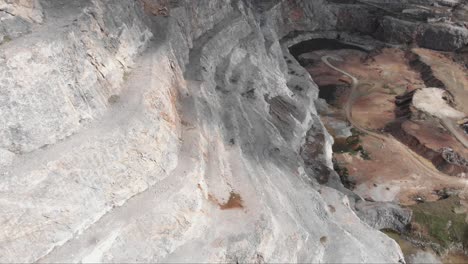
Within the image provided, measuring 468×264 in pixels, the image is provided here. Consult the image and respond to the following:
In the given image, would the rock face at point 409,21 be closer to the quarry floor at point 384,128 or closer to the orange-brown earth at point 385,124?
the quarry floor at point 384,128

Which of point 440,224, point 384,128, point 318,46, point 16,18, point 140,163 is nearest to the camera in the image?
point 16,18

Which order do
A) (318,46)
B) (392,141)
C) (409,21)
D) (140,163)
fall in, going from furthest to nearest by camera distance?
(409,21), (318,46), (392,141), (140,163)

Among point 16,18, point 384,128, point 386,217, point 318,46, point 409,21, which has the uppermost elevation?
point 16,18

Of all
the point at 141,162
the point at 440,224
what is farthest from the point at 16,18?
the point at 440,224

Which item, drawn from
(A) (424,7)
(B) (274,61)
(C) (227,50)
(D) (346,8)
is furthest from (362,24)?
(C) (227,50)

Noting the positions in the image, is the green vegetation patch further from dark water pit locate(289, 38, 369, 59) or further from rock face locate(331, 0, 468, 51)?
rock face locate(331, 0, 468, 51)

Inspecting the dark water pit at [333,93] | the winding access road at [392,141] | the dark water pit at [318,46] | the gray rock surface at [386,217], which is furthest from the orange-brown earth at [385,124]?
the gray rock surface at [386,217]

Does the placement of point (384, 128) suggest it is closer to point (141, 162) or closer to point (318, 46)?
point (318, 46)
